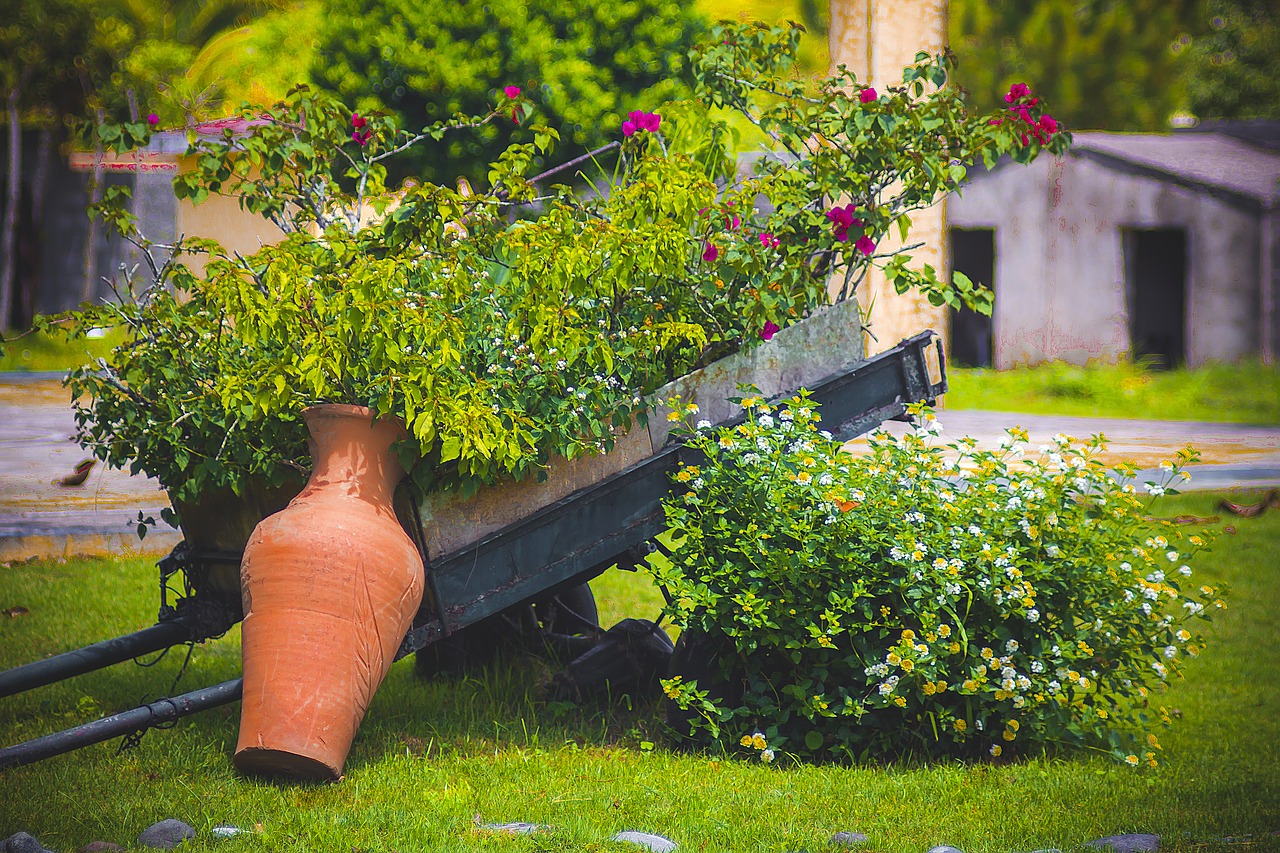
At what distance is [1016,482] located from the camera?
4258 millimetres

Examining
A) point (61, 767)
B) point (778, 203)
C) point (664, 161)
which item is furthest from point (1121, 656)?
point (61, 767)

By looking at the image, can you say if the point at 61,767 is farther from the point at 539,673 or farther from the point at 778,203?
the point at 778,203

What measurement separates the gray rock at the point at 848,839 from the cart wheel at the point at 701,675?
0.79 metres

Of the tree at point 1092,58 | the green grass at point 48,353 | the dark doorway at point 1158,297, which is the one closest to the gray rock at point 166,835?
the green grass at point 48,353

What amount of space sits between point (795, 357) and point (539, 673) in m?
1.54

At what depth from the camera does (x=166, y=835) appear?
318 centimetres

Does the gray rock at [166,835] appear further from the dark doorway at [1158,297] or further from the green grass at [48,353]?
the dark doorway at [1158,297]

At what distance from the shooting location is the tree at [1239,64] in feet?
86.1

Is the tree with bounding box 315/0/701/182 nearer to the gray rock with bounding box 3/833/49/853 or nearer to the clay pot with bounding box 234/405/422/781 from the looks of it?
the clay pot with bounding box 234/405/422/781

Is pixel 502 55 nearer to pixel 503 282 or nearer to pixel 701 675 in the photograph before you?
pixel 503 282

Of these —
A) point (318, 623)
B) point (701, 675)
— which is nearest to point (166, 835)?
point (318, 623)

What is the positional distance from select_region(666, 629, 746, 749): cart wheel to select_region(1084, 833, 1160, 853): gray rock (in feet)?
3.94

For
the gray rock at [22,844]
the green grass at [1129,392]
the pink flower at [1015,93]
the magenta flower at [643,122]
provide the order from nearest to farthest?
the gray rock at [22,844]
the pink flower at [1015,93]
the magenta flower at [643,122]
the green grass at [1129,392]

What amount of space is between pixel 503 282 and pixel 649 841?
194cm
